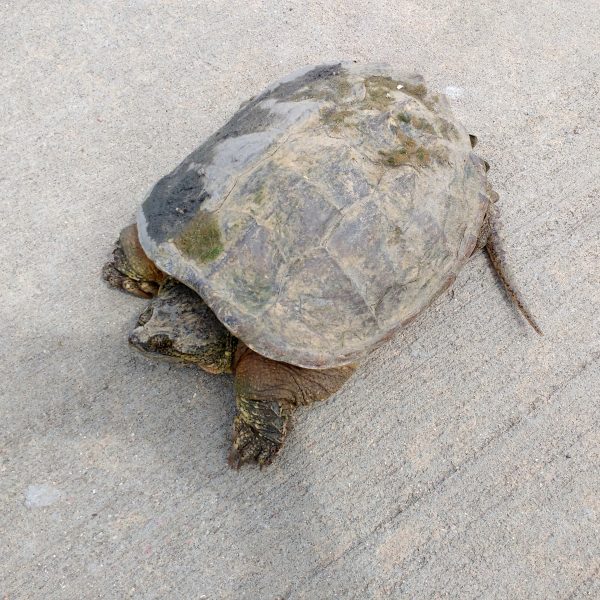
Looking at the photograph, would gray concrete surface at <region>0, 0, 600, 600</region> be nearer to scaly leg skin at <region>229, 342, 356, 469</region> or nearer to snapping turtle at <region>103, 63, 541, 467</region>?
scaly leg skin at <region>229, 342, 356, 469</region>

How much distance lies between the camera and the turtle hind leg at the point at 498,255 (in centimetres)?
289

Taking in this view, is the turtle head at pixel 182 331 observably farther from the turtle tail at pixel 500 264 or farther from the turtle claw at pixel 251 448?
the turtle tail at pixel 500 264

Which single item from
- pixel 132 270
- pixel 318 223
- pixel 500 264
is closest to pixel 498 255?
pixel 500 264

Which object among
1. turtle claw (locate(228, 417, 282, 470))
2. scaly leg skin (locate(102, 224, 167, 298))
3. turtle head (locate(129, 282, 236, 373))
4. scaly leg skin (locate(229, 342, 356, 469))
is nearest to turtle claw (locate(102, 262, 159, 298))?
scaly leg skin (locate(102, 224, 167, 298))

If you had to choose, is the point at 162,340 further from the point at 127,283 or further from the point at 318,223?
the point at 318,223

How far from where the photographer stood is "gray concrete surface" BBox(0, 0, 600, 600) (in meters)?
2.43

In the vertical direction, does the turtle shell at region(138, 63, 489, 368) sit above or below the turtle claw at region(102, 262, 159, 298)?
above

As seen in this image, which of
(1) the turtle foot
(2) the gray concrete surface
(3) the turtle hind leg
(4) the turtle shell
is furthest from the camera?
(3) the turtle hind leg

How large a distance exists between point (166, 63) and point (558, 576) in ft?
11.6

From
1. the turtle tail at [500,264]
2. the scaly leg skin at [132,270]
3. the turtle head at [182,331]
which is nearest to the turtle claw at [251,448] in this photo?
the turtle head at [182,331]

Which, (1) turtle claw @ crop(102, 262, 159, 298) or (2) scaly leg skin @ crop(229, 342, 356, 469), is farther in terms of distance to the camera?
(1) turtle claw @ crop(102, 262, 159, 298)

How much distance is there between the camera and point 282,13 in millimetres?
3814

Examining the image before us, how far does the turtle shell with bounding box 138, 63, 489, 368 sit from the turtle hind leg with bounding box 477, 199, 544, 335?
0.96ft

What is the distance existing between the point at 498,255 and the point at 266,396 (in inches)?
57.5
